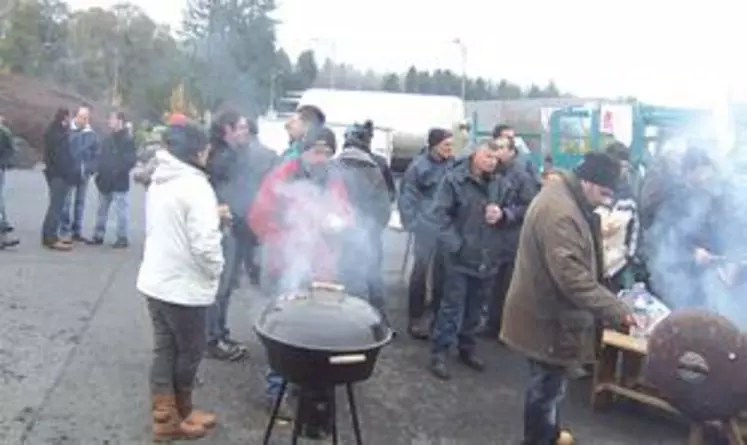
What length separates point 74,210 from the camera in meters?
10.7

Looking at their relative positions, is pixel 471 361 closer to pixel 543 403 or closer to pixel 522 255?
pixel 543 403

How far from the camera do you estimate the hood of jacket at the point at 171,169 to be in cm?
456

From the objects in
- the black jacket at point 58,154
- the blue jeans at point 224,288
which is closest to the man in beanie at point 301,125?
the blue jeans at point 224,288

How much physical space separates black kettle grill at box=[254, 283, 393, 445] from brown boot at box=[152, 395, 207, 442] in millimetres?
763

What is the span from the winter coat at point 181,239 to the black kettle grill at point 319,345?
1.73 ft

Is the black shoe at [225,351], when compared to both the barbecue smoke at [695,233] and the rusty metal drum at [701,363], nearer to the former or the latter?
the rusty metal drum at [701,363]

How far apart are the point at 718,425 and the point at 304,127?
3261mm

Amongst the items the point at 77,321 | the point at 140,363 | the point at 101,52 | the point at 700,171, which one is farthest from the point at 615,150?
the point at 101,52

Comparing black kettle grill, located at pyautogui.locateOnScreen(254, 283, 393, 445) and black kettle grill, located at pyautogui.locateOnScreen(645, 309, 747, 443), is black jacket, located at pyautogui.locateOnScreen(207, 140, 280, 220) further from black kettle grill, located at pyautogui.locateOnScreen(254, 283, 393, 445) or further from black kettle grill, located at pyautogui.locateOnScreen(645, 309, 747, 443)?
black kettle grill, located at pyautogui.locateOnScreen(645, 309, 747, 443)

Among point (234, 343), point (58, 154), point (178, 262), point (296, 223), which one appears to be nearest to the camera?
point (178, 262)

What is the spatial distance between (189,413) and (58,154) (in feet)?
20.0

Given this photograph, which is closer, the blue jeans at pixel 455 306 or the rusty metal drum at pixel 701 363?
the rusty metal drum at pixel 701 363

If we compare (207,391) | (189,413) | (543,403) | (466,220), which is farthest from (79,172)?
(543,403)

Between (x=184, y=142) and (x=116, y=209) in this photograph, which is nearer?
(x=184, y=142)
